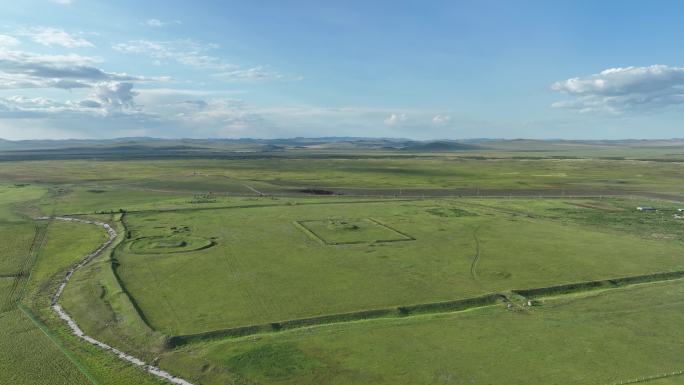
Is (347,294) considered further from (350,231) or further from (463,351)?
(350,231)

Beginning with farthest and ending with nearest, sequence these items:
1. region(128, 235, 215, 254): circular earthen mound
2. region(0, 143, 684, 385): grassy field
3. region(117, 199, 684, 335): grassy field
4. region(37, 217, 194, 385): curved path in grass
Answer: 1. region(128, 235, 215, 254): circular earthen mound
2. region(117, 199, 684, 335): grassy field
3. region(0, 143, 684, 385): grassy field
4. region(37, 217, 194, 385): curved path in grass

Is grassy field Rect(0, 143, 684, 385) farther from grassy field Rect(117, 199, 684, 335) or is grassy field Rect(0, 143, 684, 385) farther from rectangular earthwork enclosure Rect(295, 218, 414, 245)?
rectangular earthwork enclosure Rect(295, 218, 414, 245)

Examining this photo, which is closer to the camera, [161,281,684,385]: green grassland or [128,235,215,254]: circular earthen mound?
[161,281,684,385]: green grassland

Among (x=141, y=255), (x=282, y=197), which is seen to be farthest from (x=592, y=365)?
(x=282, y=197)

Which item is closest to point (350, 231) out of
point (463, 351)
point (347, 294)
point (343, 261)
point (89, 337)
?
point (343, 261)

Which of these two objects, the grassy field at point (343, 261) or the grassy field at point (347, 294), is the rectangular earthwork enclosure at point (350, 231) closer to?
the grassy field at point (343, 261)

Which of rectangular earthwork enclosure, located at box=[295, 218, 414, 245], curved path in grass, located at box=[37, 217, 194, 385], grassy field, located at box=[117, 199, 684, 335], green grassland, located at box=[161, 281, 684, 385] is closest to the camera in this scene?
green grassland, located at box=[161, 281, 684, 385]

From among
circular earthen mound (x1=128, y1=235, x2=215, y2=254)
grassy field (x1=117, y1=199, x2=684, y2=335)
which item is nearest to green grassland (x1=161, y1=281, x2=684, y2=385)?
grassy field (x1=117, y1=199, x2=684, y2=335)

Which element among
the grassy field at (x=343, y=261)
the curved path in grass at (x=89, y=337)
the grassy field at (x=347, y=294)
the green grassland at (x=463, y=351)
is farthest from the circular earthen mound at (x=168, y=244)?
the green grassland at (x=463, y=351)
